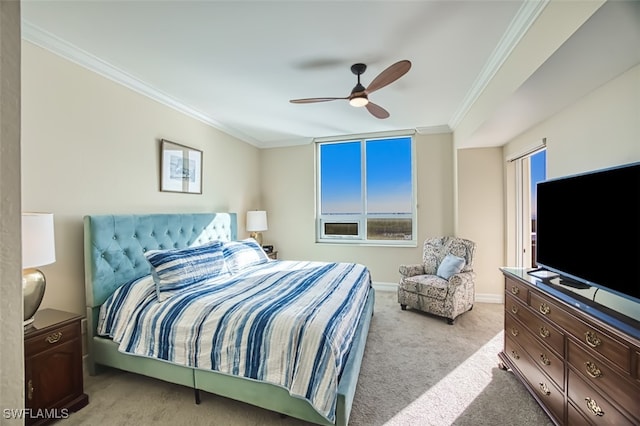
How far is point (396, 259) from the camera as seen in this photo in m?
4.56

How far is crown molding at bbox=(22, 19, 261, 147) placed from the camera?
1.98 meters

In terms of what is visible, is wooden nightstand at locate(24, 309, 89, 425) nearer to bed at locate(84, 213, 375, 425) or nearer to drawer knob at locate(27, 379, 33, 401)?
drawer knob at locate(27, 379, 33, 401)

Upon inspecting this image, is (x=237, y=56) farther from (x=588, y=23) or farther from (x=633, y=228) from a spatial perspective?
(x=633, y=228)

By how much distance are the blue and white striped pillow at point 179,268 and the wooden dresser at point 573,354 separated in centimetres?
261

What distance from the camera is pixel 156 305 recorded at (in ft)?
6.86

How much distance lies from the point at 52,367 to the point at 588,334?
3.11 m

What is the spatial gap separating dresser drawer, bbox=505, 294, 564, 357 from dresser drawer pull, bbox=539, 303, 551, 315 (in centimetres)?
5

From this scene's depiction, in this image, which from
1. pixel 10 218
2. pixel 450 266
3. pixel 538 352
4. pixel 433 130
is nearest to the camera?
pixel 10 218

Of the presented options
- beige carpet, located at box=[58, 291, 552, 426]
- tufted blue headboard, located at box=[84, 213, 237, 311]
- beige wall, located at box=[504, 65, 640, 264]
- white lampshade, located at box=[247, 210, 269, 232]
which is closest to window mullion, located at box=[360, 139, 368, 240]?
white lampshade, located at box=[247, 210, 269, 232]

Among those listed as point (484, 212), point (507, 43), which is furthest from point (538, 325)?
point (484, 212)

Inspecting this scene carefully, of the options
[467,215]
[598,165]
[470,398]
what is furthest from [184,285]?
[467,215]

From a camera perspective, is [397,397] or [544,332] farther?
[397,397]

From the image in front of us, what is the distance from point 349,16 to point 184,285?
2.40 metres

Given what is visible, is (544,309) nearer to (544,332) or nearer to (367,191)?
(544,332)
